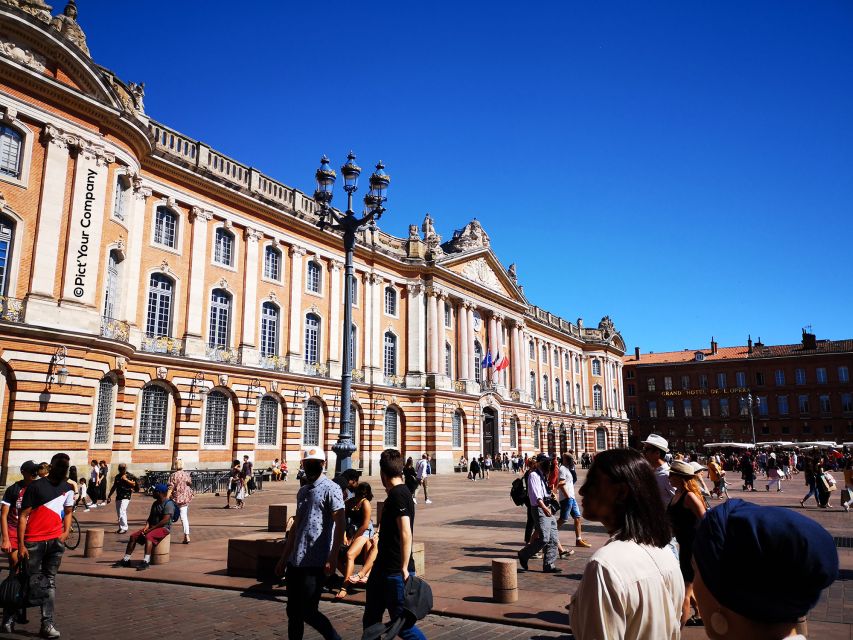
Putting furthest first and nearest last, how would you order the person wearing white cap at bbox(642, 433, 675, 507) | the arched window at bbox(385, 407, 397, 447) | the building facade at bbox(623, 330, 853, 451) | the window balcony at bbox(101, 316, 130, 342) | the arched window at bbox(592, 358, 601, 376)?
the building facade at bbox(623, 330, 853, 451) → the arched window at bbox(592, 358, 601, 376) → the arched window at bbox(385, 407, 397, 447) → the window balcony at bbox(101, 316, 130, 342) → the person wearing white cap at bbox(642, 433, 675, 507)

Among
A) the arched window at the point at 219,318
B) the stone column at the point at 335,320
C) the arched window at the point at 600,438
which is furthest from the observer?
the arched window at the point at 600,438

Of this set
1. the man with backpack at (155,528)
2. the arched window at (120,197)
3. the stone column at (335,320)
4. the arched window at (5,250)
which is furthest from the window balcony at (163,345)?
the man with backpack at (155,528)

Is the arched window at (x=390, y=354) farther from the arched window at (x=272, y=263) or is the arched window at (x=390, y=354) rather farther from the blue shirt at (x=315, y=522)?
the blue shirt at (x=315, y=522)

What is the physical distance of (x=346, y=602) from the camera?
8336mm

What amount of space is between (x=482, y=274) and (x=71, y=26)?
3170 centimetres

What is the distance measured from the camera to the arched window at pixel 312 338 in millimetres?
34438

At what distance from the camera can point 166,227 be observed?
91.4 feet

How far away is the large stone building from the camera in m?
20.7

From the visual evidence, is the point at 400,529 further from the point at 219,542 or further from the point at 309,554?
the point at 219,542

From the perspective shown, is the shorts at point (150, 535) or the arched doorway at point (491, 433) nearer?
the shorts at point (150, 535)

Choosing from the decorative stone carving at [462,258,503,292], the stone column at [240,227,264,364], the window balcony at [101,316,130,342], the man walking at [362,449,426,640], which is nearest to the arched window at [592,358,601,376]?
the decorative stone carving at [462,258,503,292]

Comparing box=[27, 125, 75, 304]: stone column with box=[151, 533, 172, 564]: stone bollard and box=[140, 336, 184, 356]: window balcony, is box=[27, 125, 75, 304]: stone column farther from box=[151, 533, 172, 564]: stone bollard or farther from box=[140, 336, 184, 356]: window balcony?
box=[151, 533, 172, 564]: stone bollard

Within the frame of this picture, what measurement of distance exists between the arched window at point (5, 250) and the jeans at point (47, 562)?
16590mm

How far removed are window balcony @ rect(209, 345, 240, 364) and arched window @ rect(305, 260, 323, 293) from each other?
6.44m
